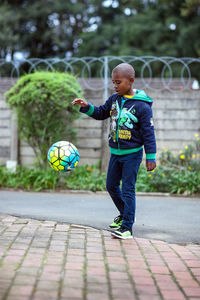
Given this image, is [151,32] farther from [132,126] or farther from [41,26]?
[132,126]

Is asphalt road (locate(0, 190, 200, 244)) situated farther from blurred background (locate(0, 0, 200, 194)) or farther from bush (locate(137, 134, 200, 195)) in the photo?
Result: blurred background (locate(0, 0, 200, 194))

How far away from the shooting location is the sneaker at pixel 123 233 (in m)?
3.77

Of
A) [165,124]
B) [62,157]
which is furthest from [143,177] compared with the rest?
[62,157]

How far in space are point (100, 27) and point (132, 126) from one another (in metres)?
16.4

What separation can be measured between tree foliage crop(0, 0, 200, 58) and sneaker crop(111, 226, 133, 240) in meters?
12.7

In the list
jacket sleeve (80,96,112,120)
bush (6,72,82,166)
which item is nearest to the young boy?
jacket sleeve (80,96,112,120)

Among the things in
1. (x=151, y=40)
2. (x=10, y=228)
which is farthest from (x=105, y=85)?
(x=151, y=40)

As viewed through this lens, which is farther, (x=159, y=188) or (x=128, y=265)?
(x=159, y=188)

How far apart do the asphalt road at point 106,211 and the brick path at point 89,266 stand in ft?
1.21

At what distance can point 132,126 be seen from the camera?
12.5 feet

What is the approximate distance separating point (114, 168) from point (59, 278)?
154 cm

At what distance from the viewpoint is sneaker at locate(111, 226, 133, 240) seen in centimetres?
377

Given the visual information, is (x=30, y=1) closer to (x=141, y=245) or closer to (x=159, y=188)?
(x=159, y=188)

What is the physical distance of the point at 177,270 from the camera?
118 inches
